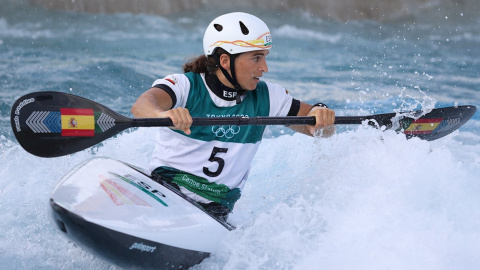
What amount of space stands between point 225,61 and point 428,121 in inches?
52.5

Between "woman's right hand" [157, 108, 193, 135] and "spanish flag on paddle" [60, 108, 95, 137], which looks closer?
"woman's right hand" [157, 108, 193, 135]

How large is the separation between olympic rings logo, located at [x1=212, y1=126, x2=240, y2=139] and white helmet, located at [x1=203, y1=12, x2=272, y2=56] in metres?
0.38

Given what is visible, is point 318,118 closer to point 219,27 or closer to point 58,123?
point 219,27

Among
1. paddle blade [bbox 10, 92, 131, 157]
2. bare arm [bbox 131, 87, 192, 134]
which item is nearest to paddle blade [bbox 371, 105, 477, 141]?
bare arm [bbox 131, 87, 192, 134]

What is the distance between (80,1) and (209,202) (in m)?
7.77

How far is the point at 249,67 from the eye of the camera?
9.48 feet

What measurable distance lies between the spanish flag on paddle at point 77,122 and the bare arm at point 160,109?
224 millimetres

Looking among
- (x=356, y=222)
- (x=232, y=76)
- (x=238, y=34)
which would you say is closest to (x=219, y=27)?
(x=238, y=34)

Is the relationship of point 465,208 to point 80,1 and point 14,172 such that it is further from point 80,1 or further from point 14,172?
point 80,1

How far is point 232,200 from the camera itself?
3.07 meters

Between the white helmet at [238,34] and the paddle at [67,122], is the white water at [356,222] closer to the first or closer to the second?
the paddle at [67,122]

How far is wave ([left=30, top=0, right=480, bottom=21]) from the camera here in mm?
9461

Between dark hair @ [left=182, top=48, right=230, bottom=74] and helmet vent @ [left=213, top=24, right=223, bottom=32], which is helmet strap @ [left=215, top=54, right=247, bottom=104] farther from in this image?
helmet vent @ [left=213, top=24, right=223, bottom=32]

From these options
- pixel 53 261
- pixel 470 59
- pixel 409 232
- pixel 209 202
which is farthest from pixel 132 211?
pixel 470 59
